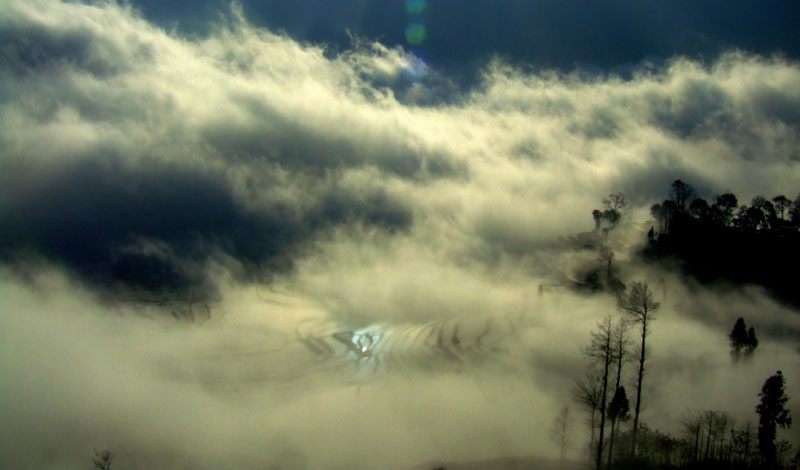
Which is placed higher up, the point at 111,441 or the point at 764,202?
the point at 764,202

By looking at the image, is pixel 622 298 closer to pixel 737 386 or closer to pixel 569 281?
pixel 569 281

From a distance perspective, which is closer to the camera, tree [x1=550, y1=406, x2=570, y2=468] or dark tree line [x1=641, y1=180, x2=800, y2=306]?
tree [x1=550, y1=406, x2=570, y2=468]

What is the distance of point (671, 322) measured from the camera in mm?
81625

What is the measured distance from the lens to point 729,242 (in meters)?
90.5

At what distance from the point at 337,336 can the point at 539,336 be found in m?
76.4

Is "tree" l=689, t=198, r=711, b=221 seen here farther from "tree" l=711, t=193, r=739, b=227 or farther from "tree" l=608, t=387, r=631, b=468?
"tree" l=608, t=387, r=631, b=468

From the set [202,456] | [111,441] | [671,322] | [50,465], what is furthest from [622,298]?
[50,465]

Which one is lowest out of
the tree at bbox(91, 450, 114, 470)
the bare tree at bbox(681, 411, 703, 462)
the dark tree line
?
the tree at bbox(91, 450, 114, 470)

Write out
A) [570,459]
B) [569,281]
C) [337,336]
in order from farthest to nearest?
[337,336]
[569,281]
[570,459]

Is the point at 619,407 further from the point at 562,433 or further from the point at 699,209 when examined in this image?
the point at 699,209

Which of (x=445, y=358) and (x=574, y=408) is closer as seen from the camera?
(x=574, y=408)

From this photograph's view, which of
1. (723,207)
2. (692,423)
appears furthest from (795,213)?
(692,423)

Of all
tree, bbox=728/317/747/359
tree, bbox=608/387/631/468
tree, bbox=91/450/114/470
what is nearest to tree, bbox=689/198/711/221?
tree, bbox=728/317/747/359

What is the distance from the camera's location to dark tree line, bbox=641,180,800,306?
8119 cm
